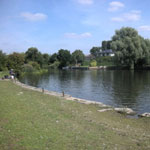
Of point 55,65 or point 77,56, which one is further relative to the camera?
point 77,56

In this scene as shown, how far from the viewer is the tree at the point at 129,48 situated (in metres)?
65.2

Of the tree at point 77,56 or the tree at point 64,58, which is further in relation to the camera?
the tree at point 64,58

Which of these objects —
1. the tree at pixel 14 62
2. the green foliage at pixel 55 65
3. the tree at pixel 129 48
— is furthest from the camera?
the green foliage at pixel 55 65

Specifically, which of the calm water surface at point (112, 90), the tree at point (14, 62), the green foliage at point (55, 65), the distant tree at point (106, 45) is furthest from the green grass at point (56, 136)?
the distant tree at point (106, 45)

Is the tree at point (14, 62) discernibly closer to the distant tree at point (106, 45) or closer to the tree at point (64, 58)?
the tree at point (64, 58)

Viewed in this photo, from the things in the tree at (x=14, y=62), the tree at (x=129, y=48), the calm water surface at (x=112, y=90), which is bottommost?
the calm water surface at (x=112, y=90)

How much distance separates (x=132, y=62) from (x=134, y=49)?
5255mm

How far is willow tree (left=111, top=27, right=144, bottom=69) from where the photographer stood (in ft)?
214

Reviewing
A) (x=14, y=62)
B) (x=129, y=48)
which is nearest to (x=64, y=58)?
(x=129, y=48)

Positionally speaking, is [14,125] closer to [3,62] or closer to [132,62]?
[3,62]

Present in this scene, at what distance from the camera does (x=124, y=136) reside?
7531mm

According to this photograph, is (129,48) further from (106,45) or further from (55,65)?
(106,45)

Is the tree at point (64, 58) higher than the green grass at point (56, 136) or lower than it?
higher

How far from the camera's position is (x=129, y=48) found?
6606 cm
